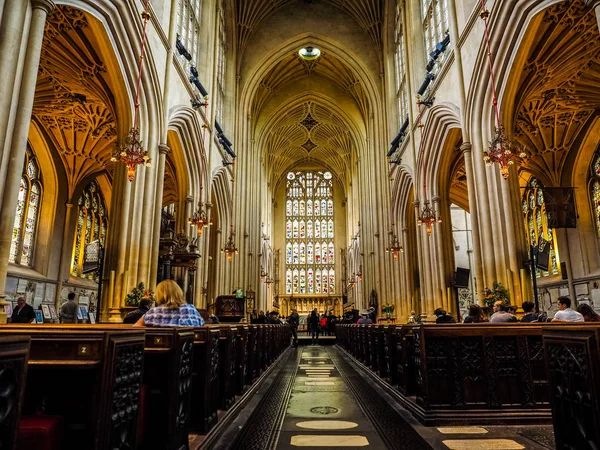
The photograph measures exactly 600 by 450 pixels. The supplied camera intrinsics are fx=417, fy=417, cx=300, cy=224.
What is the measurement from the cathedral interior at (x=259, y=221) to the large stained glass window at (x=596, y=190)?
8cm

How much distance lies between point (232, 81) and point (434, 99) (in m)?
10.6

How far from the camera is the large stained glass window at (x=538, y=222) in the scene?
15312 mm

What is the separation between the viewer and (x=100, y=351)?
1.77 meters

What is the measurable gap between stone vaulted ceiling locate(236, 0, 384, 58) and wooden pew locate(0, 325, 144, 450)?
20.7 meters

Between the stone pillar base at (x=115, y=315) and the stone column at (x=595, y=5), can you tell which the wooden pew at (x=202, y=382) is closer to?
the stone pillar base at (x=115, y=315)

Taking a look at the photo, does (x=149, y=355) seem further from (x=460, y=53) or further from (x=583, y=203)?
(x=583, y=203)

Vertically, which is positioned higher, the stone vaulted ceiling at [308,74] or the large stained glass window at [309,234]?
the stone vaulted ceiling at [308,74]

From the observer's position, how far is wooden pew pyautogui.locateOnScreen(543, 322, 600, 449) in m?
1.74

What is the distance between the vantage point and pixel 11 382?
4.16ft

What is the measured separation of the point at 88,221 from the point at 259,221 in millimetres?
10040

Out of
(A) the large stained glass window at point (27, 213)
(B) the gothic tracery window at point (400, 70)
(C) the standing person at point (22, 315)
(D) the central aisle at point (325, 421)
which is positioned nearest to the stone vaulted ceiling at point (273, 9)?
(B) the gothic tracery window at point (400, 70)

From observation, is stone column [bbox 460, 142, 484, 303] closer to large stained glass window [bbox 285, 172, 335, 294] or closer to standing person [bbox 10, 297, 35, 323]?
standing person [bbox 10, 297, 35, 323]

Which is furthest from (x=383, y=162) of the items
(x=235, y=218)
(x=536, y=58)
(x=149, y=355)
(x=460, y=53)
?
(x=149, y=355)

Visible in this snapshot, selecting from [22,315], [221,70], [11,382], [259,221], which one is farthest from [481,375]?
[259,221]
